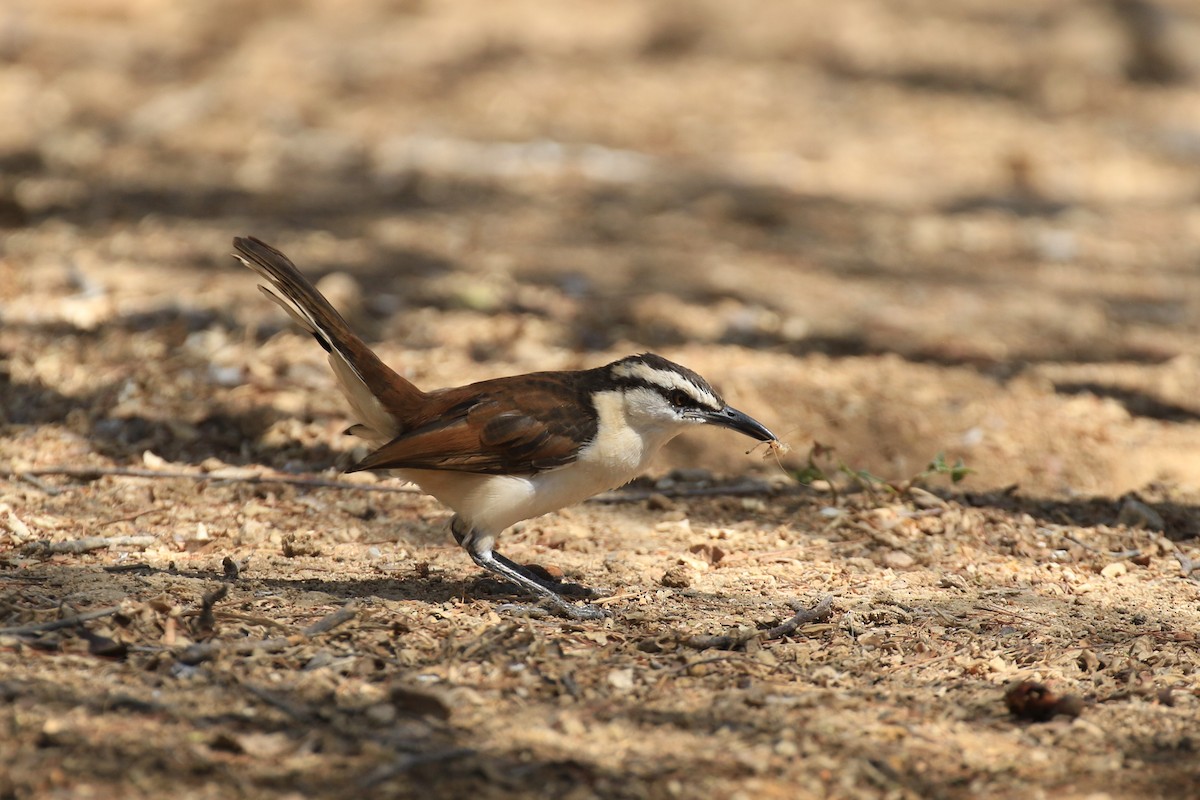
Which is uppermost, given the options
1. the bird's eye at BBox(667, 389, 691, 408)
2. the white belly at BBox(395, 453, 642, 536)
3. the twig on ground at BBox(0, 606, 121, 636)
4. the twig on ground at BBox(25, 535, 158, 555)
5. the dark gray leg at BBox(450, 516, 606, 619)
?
the bird's eye at BBox(667, 389, 691, 408)

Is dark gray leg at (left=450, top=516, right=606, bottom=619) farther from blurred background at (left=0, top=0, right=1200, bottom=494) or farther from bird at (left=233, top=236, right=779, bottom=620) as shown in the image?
blurred background at (left=0, top=0, right=1200, bottom=494)

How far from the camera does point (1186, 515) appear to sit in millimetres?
6590

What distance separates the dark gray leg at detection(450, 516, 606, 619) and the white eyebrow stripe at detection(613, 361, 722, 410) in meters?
0.92

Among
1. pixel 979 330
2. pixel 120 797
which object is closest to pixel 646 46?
pixel 979 330

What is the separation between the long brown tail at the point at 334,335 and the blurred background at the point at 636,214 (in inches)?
56.5

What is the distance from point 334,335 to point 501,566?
3.95 feet

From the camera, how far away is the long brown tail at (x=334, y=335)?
5617 millimetres

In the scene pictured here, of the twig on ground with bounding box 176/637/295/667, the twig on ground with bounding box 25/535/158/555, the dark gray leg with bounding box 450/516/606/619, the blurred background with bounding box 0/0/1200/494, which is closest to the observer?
the twig on ground with bounding box 176/637/295/667

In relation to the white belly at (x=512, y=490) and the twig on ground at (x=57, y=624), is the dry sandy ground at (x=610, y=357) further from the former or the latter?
the white belly at (x=512, y=490)

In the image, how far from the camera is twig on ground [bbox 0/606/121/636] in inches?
172

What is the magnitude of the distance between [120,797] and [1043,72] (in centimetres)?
1481

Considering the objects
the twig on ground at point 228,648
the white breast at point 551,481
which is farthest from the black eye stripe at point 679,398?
the twig on ground at point 228,648

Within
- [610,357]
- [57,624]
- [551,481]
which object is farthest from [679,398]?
[610,357]

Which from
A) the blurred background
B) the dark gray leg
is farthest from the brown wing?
the blurred background
